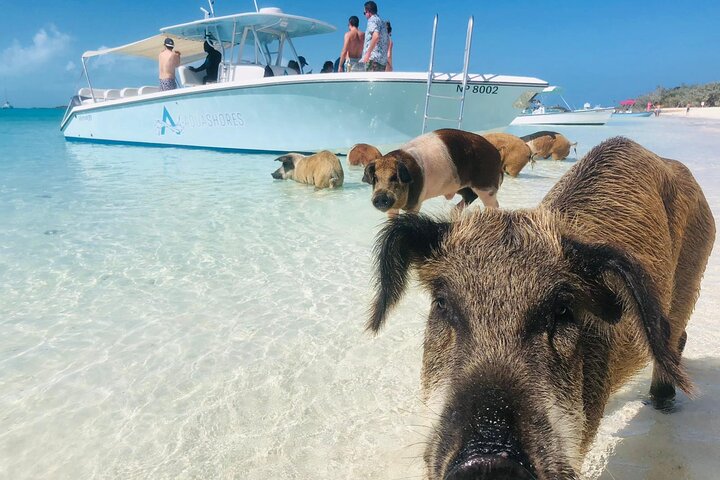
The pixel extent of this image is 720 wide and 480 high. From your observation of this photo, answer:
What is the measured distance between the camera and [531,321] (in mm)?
1727

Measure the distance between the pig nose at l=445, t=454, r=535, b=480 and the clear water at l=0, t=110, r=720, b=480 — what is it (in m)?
0.87

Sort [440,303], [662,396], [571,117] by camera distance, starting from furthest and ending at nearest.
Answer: [571,117]
[662,396]
[440,303]

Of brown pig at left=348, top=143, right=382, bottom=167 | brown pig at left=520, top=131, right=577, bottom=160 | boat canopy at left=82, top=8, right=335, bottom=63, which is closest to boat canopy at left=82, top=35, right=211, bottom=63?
boat canopy at left=82, top=8, right=335, bottom=63

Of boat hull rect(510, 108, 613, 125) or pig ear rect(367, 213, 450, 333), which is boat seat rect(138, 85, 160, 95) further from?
boat hull rect(510, 108, 613, 125)

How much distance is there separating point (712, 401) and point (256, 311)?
133 inches

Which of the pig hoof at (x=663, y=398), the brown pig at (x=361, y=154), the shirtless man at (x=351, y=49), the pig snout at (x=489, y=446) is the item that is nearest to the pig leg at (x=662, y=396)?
the pig hoof at (x=663, y=398)

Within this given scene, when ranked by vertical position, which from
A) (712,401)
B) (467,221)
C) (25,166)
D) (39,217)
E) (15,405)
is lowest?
(25,166)

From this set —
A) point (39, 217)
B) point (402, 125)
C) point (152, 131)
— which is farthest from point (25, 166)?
point (402, 125)

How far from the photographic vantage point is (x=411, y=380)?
350 centimetres

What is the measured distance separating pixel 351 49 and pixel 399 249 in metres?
12.6

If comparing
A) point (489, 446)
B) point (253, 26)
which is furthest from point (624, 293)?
point (253, 26)

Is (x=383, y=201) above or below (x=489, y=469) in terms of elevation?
below

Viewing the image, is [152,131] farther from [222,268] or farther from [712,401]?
[712,401]

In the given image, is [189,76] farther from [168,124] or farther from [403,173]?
[403,173]
